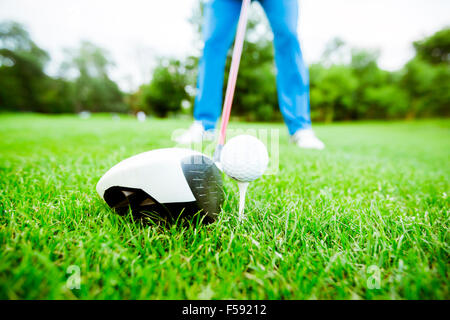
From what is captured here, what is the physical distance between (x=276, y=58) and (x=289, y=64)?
0.18 meters

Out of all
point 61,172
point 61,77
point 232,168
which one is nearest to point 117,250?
point 232,168

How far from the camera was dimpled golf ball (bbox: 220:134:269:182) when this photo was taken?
769mm

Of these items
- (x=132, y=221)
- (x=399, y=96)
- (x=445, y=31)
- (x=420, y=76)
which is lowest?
(x=132, y=221)

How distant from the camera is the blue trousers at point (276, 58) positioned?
6.84 feet

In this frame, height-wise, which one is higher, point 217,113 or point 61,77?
point 61,77

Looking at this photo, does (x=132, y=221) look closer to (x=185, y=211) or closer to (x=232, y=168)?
(x=185, y=211)

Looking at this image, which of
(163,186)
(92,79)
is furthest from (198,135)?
(92,79)

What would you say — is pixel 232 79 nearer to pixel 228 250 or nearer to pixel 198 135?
pixel 228 250

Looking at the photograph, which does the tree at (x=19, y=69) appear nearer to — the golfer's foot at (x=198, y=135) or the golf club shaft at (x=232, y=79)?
the golfer's foot at (x=198, y=135)

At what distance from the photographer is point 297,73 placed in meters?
2.31

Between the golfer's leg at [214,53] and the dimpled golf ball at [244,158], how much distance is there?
5.43 ft

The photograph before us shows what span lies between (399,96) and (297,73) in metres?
28.4

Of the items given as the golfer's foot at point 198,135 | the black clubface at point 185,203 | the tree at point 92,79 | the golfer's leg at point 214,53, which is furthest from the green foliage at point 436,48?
the tree at point 92,79

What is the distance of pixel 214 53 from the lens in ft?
7.37
